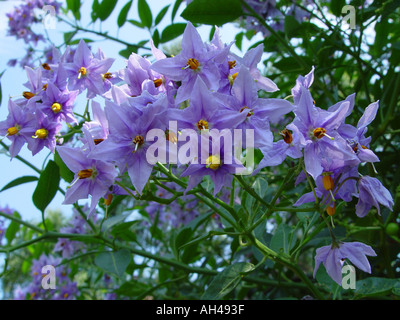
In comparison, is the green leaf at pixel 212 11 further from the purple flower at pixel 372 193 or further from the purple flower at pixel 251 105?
the purple flower at pixel 372 193

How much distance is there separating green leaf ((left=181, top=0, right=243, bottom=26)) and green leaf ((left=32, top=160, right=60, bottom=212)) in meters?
0.87

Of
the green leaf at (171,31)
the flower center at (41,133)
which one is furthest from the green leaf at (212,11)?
the flower center at (41,133)

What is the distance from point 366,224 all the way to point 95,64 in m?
1.48

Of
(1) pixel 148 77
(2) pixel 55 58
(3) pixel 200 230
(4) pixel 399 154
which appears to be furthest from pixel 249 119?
(3) pixel 200 230

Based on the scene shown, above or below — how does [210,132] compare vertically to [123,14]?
below

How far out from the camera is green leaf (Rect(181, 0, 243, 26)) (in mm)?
1770

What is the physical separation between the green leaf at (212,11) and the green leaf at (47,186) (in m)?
0.87

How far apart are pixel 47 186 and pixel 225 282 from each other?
85 centimetres

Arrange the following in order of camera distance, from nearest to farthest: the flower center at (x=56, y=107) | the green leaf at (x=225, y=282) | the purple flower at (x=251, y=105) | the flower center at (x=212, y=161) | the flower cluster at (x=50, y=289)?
the flower center at (x=212, y=161) → the purple flower at (x=251, y=105) → the green leaf at (x=225, y=282) → the flower center at (x=56, y=107) → the flower cluster at (x=50, y=289)

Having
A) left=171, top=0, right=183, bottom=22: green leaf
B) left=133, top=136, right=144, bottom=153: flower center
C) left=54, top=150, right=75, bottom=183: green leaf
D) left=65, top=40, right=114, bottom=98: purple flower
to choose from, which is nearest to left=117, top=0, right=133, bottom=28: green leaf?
left=171, top=0, right=183, bottom=22: green leaf

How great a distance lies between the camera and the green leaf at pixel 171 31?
2.27m

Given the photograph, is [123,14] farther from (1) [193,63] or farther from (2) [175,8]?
(1) [193,63]

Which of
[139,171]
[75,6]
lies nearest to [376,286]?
[139,171]

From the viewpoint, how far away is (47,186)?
1.68 meters
